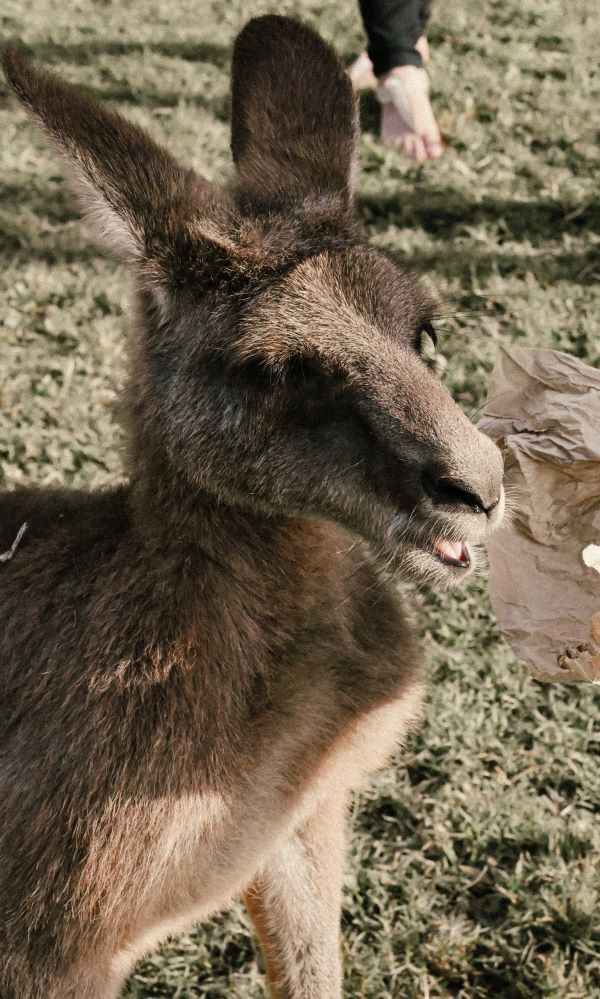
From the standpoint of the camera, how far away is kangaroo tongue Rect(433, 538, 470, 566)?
2.40m

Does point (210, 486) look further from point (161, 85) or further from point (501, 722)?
→ point (161, 85)

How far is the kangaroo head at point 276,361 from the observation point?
2.31 meters

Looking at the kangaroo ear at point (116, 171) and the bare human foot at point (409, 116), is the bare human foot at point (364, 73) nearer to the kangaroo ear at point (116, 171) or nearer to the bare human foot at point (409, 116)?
the bare human foot at point (409, 116)

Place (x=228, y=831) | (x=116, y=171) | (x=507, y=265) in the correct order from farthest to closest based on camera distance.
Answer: (x=507, y=265), (x=228, y=831), (x=116, y=171)

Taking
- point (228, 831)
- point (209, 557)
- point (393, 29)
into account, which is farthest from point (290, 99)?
point (393, 29)

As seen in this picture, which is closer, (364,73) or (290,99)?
(290,99)

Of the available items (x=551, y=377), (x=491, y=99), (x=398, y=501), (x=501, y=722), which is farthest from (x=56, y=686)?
(x=491, y=99)

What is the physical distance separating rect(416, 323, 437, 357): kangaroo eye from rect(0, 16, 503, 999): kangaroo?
0.03m

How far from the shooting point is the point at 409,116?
624 cm

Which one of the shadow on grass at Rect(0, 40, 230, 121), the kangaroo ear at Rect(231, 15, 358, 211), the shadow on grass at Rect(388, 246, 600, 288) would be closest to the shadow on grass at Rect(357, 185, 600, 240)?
the shadow on grass at Rect(388, 246, 600, 288)

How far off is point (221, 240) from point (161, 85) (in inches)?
192

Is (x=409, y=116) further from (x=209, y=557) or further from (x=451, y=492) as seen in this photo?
(x=451, y=492)

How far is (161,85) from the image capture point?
681cm

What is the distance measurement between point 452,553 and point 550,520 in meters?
0.43
